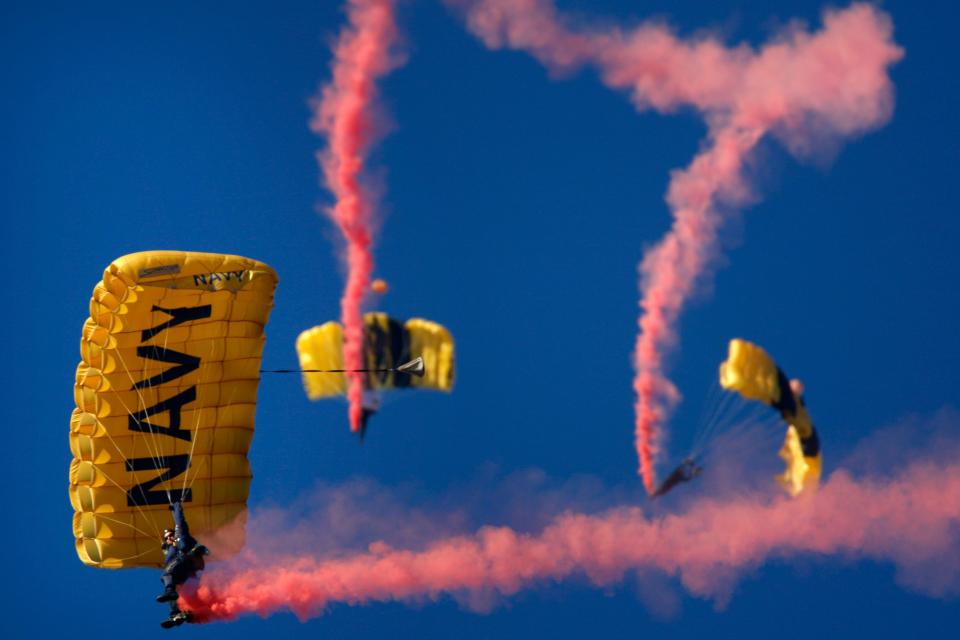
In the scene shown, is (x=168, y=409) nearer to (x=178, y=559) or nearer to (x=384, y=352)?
(x=178, y=559)

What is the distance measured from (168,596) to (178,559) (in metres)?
0.47

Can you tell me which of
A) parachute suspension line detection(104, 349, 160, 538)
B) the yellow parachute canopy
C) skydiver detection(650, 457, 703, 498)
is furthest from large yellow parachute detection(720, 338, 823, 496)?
parachute suspension line detection(104, 349, 160, 538)

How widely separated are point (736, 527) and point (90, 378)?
1294 centimetres

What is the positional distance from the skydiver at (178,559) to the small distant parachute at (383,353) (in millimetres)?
13106

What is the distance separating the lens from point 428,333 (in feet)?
129

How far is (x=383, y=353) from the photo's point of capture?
38.4 m

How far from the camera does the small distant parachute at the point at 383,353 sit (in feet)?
126

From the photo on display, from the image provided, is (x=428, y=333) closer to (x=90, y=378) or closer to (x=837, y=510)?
(x=837, y=510)

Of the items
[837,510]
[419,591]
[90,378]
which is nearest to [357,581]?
[419,591]

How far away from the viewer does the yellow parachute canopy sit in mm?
38281

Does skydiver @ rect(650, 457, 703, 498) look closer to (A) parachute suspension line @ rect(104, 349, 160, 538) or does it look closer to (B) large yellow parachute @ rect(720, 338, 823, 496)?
(B) large yellow parachute @ rect(720, 338, 823, 496)

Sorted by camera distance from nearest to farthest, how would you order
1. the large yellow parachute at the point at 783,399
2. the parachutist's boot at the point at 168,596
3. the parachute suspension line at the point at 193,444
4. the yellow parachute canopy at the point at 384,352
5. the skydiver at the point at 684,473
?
the parachutist's boot at the point at 168,596 → the parachute suspension line at the point at 193,444 → the large yellow parachute at the point at 783,399 → the skydiver at the point at 684,473 → the yellow parachute canopy at the point at 384,352

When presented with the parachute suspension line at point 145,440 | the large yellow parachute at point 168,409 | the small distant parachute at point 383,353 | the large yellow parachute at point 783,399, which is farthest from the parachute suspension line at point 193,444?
the small distant parachute at point 383,353

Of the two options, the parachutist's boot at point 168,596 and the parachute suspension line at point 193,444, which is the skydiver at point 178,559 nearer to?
the parachutist's boot at point 168,596
